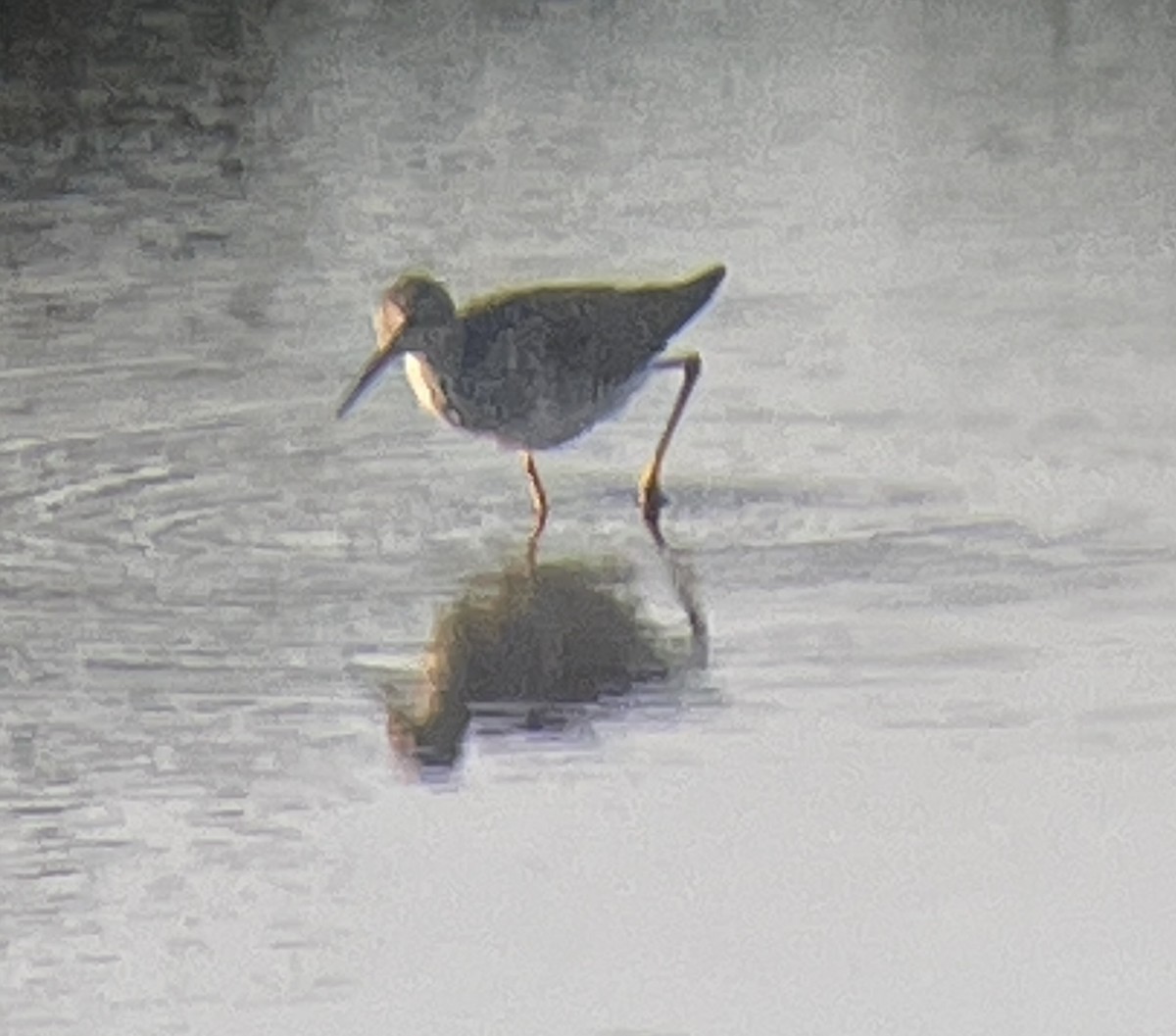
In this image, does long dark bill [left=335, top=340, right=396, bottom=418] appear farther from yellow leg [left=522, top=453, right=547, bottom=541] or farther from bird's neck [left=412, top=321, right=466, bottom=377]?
Answer: yellow leg [left=522, top=453, right=547, bottom=541]

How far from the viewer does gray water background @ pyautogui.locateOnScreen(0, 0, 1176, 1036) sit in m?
2.30

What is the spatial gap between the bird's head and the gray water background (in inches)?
4.0

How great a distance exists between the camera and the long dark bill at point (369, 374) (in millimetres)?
3436

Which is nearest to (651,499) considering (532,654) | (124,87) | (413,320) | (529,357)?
(529,357)

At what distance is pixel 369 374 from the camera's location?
3.47 meters

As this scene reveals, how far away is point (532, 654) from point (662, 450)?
53cm

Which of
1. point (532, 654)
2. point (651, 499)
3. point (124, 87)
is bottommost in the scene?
point (124, 87)

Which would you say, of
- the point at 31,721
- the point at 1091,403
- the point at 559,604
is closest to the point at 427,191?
the point at 1091,403

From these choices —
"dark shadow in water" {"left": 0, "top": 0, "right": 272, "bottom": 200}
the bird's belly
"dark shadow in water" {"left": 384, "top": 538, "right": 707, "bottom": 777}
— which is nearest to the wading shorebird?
the bird's belly

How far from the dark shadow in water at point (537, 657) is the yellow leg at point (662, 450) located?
0.15 metres

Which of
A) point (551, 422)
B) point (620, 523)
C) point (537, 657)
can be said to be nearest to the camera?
point (537, 657)

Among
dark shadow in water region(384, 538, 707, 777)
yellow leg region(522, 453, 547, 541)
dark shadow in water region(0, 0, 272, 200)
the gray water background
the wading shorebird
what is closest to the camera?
the gray water background

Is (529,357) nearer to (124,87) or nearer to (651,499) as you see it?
(651,499)

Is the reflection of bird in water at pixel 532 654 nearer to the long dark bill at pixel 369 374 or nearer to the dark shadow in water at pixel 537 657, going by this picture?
the dark shadow in water at pixel 537 657
